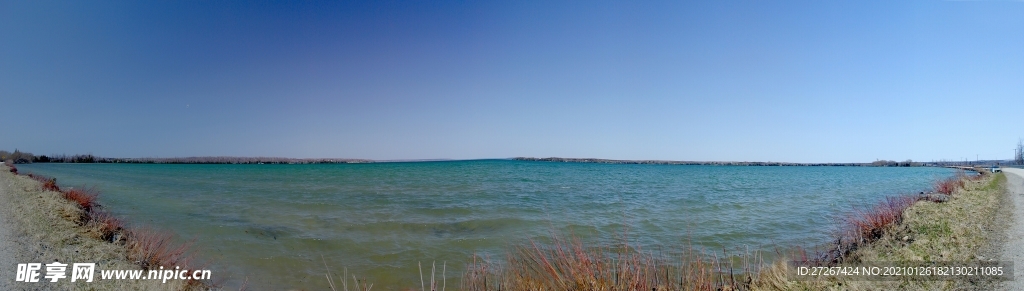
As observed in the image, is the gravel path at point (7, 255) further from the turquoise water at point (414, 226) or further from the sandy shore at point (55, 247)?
the turquoise water at point (414, 226)

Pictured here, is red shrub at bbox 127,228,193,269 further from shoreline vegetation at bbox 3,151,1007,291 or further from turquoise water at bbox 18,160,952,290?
turquoise water at bbox 18,160,952,290

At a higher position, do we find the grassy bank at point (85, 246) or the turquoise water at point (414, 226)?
the grassy bank at point (85, 246)

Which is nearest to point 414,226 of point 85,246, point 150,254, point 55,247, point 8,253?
point 150,254

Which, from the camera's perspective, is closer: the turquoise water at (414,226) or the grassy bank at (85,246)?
the grassy bank at (85,246)

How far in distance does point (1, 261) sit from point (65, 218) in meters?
4.57

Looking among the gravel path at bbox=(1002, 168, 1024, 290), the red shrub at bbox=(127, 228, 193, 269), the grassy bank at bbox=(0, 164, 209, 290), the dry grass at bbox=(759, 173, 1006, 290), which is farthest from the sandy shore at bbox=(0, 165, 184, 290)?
the gravel path at bbox=(1002, 168, 1024, 290)

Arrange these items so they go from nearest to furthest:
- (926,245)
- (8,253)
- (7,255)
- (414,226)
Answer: (7,255) < (8,253) < (926,245) < (414,226)

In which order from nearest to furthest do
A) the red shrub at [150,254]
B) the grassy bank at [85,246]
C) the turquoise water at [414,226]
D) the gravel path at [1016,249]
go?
1. the gravel path at [1016,249]
2. the grassy bank at [85,246]
3. the red shrub at [150,254]
4. the turquoise water at [414,226]

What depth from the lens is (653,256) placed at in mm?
7965

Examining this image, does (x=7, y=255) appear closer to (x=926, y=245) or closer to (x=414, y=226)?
(x=414, y=226)

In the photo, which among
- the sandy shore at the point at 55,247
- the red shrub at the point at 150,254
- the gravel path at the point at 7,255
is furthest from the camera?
the red shrub at the point at 150,254

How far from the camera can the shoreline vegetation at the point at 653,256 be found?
14.8 feet

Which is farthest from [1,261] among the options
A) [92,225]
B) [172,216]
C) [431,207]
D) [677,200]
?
[677,200]

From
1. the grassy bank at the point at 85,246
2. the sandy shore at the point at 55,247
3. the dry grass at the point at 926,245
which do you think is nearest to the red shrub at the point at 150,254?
the grassy bank at the point at 85,246
